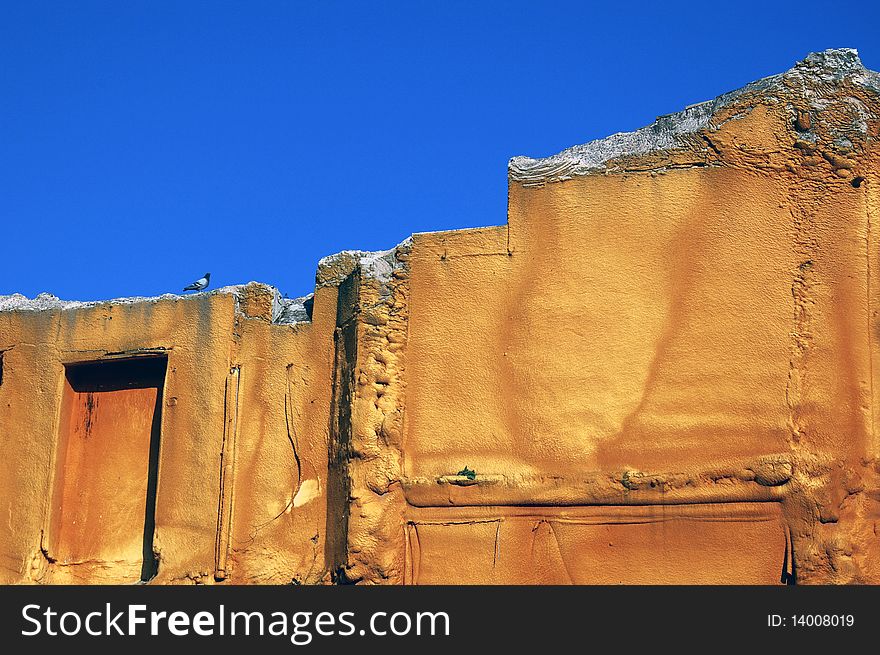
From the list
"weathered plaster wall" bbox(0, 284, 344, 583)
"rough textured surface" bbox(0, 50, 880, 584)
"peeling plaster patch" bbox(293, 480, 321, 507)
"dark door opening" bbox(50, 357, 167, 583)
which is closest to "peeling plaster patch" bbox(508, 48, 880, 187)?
"rough textured surface" bbox(0, 50, 880, 584)

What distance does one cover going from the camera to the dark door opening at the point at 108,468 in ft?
30.1

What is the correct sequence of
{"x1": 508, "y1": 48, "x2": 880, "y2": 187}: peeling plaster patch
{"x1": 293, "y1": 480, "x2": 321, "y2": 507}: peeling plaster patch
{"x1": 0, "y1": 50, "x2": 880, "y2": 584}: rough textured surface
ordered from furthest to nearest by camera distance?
1. {"x1": 293, "y1": 480, "x2": 321, "y2": 507}: peeling plaster patch
2. {"x1": 508, "y1": 48, "x2": 880, "y2": 187}: peeling plaster patch
3. {"x1": 0, "y1": 50, "x2": 880, "y2": 584}: rough textured surface

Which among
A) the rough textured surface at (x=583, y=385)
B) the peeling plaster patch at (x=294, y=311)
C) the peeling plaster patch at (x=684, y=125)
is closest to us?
the rough textured surface at (x=583, y=385)

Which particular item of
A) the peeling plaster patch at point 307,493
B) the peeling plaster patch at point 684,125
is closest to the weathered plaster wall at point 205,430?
the peeling plaster patch at point 307,493

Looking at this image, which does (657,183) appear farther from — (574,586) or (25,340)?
(25,340)

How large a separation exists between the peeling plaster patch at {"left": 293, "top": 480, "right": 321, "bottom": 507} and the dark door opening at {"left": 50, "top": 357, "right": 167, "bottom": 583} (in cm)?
112

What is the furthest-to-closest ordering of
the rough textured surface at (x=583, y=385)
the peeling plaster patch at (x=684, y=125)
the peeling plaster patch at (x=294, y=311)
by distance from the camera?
the peeling plaster patch at (x=294, y=311)
the peeling plaster patch at (x=684, y=125)
the rough textured surface at (x=583, y=385)

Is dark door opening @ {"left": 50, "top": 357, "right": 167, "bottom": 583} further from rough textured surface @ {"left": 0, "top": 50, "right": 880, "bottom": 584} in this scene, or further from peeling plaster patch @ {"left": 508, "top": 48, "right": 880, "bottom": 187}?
peeling plaster patch @ {"left": 508, "top": 48, "right": 880, "bottom": 187}

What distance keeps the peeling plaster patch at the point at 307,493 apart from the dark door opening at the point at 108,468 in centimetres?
112

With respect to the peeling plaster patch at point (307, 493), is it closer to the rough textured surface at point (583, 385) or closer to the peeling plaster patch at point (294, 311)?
the rough textured surface at point (583, 385)

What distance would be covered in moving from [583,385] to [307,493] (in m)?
1.96

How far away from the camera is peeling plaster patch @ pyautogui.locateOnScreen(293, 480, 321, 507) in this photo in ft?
28.1

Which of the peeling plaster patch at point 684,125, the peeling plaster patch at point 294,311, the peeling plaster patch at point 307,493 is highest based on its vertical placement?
the peeling plaster patch at point 684,125

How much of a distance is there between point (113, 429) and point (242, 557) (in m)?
1.53
